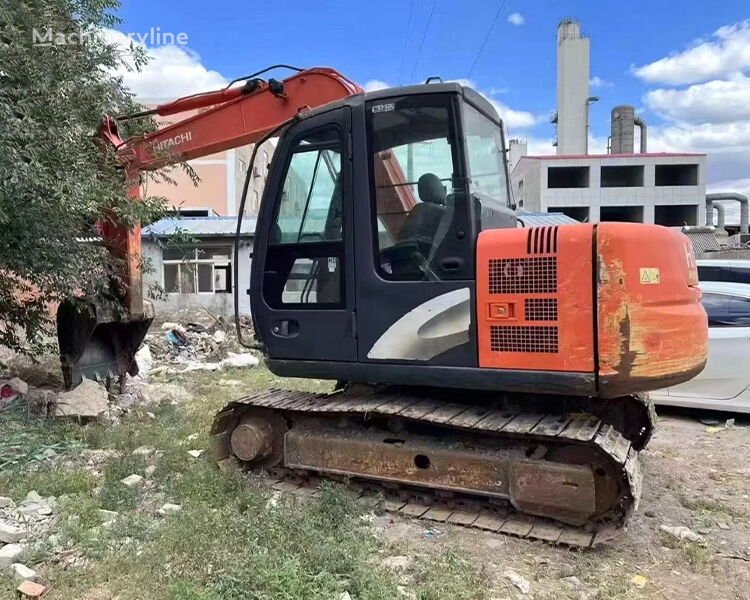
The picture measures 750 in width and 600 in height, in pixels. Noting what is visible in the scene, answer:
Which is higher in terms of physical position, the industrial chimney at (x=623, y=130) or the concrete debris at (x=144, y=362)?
the industrial chimney at (x=623, y=130)

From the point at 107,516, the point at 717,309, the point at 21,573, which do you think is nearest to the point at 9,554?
the point at 21,573

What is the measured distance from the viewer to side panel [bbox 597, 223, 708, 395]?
11.4ft

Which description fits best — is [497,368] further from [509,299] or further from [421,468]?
[421,468]

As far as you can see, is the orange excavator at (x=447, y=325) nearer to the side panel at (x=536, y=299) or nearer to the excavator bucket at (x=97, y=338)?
the side panel at (x=536, y=299)

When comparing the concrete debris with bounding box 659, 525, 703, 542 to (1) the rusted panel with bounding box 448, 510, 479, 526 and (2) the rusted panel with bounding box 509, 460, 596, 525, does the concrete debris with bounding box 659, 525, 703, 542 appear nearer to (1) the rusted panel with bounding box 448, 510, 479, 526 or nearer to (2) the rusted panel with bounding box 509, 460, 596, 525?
(2) the rusted panel with bounding box 509, 460, 596, 525

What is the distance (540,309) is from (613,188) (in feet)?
130

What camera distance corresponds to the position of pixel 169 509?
403 cm

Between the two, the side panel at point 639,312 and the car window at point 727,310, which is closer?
the side panel at point 639,312

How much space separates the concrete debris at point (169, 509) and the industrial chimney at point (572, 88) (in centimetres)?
4303

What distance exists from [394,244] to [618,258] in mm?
1387

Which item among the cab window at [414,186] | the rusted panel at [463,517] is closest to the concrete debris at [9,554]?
the rusted panel at [463,517]

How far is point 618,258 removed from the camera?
3.46 metres

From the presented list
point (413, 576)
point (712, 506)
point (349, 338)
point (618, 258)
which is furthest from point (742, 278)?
point (413, 576)

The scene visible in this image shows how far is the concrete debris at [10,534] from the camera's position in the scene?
3.52m
